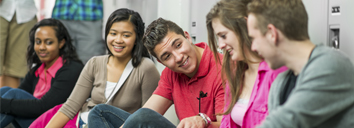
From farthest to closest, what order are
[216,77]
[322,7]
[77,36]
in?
[77,36], [216,77], [322,7]

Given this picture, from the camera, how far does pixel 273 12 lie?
0.79 meters

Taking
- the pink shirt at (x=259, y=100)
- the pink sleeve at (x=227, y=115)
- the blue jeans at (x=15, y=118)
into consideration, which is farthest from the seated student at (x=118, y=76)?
the pink shirt at (x=259, y=100)

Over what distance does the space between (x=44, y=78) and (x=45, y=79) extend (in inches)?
0.6

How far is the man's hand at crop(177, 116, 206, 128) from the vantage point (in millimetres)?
1285

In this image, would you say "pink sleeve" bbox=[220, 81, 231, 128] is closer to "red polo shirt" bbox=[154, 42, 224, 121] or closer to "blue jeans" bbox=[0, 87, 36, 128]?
"red polo shirt" bbox=[154, 42, 224, 121]

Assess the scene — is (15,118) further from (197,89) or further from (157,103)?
(197,89)

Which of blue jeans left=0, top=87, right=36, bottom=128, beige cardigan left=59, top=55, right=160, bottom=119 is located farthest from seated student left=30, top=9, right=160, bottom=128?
blue jeans left=0, top=87, right=36, bottom=128

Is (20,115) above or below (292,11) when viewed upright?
below

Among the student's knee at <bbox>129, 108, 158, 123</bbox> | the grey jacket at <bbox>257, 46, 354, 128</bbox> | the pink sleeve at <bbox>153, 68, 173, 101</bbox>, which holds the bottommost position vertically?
the student's knee at <bbox>129, 108, 158, 123</bbox>

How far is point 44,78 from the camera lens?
2408 millimetres

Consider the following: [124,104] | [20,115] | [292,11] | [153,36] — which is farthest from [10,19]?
[292,11]

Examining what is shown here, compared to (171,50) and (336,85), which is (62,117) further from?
(336,85)

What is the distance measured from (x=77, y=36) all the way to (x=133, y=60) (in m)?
1.15

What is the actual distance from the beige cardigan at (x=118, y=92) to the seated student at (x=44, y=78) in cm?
29
